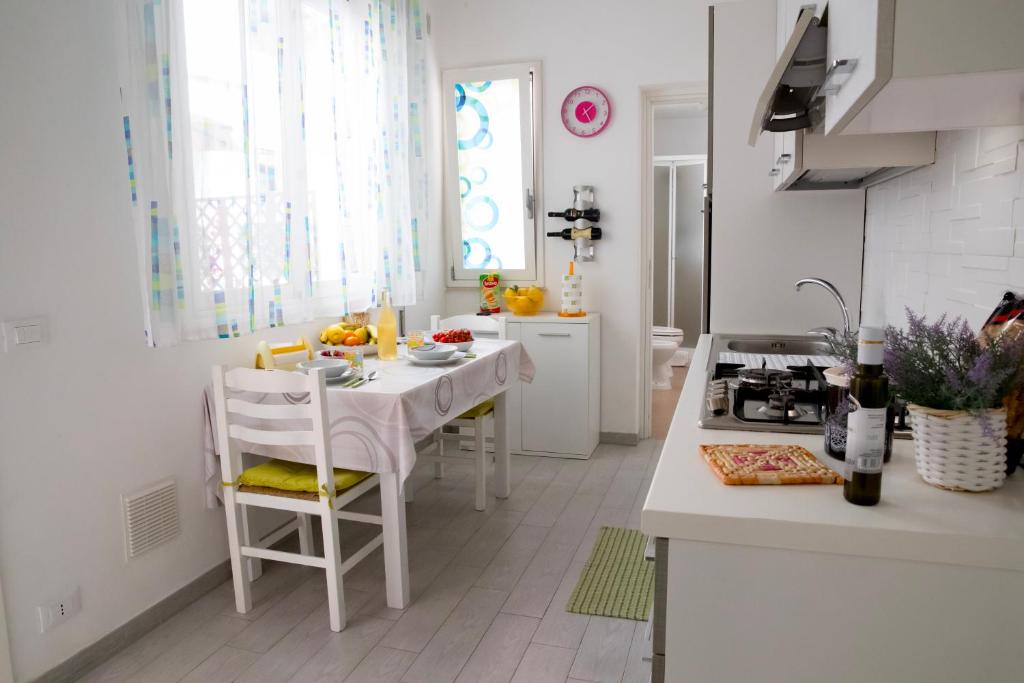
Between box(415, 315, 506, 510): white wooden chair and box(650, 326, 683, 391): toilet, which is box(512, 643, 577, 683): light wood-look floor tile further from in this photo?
box(650, 326, 683, 391): toilet

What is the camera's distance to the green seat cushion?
2.31 m

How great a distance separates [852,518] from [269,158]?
2.42m

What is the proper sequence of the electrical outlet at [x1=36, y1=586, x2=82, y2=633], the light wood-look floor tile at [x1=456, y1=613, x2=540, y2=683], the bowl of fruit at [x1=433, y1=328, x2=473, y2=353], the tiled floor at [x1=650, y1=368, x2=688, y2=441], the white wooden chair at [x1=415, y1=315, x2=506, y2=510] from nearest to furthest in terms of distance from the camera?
the electrical outlet at [x1=36, y1=586, x2=82, y2=633] < the light wood-look floor tile at [x1=456, y1=613, x2=540, y2=683] < the bowl of fruit at [x1=433, y1=328, x2=473, y2=353] < the white wooden chair at [x1=415, y1=315, x2=506, y2=510] < the tiled floor at [x1=650, y1=368, x2=688, y2=441]

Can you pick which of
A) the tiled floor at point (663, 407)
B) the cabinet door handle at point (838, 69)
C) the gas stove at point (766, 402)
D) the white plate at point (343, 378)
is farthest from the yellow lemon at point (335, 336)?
the cabinet door handle at point (838, 69)

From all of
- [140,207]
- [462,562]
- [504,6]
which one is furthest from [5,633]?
[504,6]

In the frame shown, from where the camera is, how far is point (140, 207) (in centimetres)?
220

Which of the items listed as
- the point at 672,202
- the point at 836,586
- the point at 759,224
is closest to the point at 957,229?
the point at 836,586

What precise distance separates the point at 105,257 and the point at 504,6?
2966 mm

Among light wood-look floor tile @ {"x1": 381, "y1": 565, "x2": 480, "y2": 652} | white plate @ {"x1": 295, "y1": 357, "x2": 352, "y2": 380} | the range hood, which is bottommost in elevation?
light wood-look floor tile @ {"x1": 381, "y1": 565, "x2": 480, "y2": 652}

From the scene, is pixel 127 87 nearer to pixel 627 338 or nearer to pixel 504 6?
pixel 504 6

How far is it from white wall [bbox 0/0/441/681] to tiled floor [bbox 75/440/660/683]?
0.25 m

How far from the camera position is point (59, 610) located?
2025 millimetres

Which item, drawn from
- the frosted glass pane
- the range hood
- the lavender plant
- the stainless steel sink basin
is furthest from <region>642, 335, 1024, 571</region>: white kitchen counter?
the frosted glass pane

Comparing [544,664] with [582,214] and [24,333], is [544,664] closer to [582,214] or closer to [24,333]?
[24,333]
